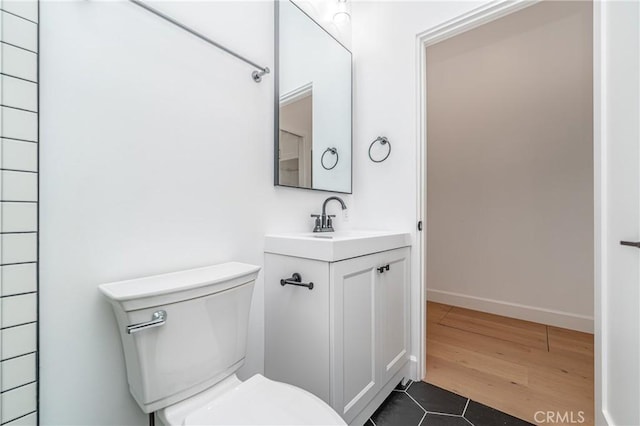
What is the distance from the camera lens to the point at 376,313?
4.27 ft

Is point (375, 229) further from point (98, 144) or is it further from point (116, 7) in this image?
point (116, 7)

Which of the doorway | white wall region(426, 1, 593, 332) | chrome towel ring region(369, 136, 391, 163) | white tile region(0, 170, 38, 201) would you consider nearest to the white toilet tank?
white tile region(0, 170, 38, 201)

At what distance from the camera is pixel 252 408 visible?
798mm

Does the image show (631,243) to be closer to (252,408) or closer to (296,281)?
(296,281)

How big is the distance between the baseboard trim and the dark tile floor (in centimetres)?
144

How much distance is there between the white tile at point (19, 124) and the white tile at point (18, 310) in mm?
415

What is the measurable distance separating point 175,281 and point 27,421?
1.55ft

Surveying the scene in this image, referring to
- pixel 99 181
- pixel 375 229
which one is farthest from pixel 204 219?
pixel 375 229

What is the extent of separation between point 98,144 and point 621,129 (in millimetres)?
1759

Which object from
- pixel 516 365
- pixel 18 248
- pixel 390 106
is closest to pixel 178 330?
pixel 18 248

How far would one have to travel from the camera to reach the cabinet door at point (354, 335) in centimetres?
107

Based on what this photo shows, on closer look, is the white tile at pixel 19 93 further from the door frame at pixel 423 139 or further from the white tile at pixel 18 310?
the door frame at pixel 423 139

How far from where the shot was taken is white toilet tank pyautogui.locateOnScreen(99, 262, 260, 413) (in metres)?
0.76

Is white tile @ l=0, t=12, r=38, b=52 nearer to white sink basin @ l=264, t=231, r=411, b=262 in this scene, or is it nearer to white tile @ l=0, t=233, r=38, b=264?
white tile @ l=0, t=233, r=38, b=264
